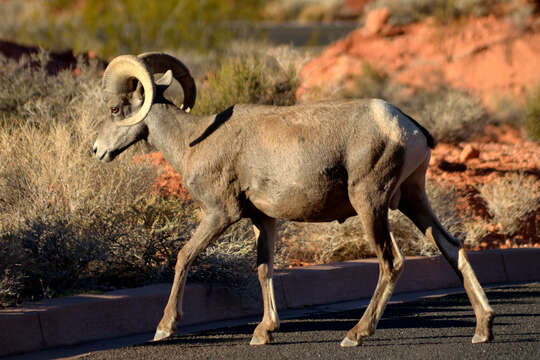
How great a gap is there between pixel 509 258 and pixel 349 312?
3.01 metres

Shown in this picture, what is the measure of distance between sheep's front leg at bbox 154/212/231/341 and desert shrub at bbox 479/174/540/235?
687 centimetres

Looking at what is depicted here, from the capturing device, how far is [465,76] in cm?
2503

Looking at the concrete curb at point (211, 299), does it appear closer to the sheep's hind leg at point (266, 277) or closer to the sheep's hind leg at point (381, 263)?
the sheep's hind leg at point (266, 277)

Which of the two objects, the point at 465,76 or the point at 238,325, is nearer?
the point at 238,325

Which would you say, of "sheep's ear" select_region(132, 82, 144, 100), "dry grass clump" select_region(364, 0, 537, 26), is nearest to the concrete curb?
"sheep's ear" select_region(132, 82, 144, 100)

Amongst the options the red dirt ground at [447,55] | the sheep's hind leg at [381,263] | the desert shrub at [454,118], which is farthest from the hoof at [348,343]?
the red dirt ground at [447,55]

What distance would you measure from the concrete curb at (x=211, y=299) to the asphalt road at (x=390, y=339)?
456 mm

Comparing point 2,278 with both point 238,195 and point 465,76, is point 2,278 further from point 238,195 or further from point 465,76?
point 465,76

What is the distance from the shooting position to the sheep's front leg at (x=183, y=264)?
7.71 meters

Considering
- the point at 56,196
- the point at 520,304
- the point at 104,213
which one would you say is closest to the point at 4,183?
the point at 56,196

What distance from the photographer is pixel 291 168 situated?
7812mm

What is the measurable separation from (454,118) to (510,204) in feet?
20.4

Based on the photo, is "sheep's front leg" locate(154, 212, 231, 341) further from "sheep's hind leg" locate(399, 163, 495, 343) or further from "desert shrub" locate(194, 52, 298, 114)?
"desert shrub" locate(194, 52, 298, 114)

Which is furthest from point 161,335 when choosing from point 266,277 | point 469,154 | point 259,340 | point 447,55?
point 447,55
